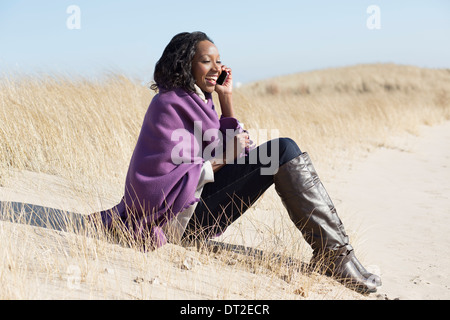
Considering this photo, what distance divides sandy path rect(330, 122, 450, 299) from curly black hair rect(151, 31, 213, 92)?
173 cm

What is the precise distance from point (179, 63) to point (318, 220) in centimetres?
119

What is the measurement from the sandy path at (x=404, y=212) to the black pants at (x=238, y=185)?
3.32ft

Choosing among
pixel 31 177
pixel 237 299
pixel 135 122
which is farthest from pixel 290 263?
pixel 135 122

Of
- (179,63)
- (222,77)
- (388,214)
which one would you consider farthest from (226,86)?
(388,214)

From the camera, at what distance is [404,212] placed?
5.09 m

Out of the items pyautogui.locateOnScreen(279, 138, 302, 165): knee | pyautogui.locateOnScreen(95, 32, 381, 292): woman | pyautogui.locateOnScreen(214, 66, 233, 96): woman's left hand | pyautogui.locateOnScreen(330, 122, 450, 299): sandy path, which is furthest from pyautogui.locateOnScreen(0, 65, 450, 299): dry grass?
pyautogui.locateOnScreen(214, 66, 233, 96): woman's left hand

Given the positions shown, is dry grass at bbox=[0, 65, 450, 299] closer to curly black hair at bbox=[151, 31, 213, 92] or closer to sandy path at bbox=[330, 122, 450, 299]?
sandy path at bbox=[330, 122, 450, 299]

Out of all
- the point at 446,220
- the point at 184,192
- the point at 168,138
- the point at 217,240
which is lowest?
the point at 446,220

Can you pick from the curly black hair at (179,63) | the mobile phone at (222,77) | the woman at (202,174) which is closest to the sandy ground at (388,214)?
the woman at (202,174)

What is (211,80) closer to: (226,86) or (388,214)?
(226,86)

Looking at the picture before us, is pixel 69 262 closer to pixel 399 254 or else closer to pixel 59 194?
pixel 59 194

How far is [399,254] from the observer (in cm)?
377
